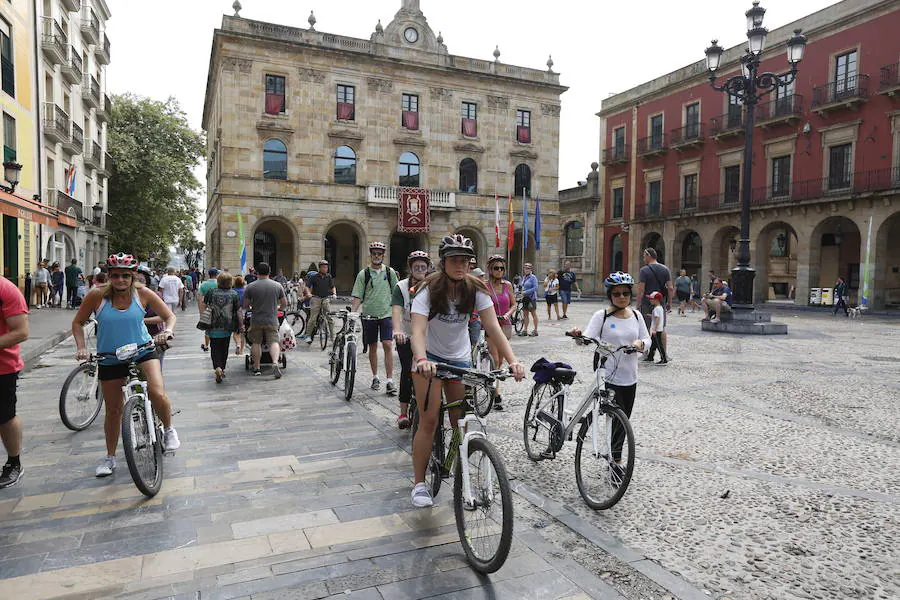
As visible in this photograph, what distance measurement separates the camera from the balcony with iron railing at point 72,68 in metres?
23.9

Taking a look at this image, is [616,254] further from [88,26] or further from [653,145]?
[88,26]

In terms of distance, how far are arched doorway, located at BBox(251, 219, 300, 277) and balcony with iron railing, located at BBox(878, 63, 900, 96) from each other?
92.1 ft

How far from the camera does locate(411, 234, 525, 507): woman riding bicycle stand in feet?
11.5

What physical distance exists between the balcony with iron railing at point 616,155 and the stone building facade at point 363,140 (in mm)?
5003

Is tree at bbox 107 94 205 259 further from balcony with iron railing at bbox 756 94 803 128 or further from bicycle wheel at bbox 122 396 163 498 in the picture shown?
bicycle wheel at bbox 122 396 163 498

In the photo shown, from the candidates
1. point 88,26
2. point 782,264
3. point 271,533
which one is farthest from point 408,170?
point 271,533

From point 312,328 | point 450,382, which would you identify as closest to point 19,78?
point 312,328

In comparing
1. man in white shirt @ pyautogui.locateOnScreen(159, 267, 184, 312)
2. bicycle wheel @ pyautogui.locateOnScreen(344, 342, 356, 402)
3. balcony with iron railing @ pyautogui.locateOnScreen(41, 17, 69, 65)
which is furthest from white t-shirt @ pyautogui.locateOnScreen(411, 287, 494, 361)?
balcony with iron railing @ pyautogui.locateOnScreen(41, 17, 69, 65)

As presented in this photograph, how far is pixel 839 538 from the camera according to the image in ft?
11.0

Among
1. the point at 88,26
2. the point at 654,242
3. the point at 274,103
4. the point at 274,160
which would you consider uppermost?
the point at 88,26

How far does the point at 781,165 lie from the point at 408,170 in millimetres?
18481

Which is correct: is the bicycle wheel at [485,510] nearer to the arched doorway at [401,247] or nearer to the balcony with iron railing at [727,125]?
the arched doorway at [401,247]

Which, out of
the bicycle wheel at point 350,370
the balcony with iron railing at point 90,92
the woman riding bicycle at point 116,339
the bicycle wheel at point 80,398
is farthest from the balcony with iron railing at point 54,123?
the woman riding bicycle at point 116,339

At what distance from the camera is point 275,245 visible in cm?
3322
